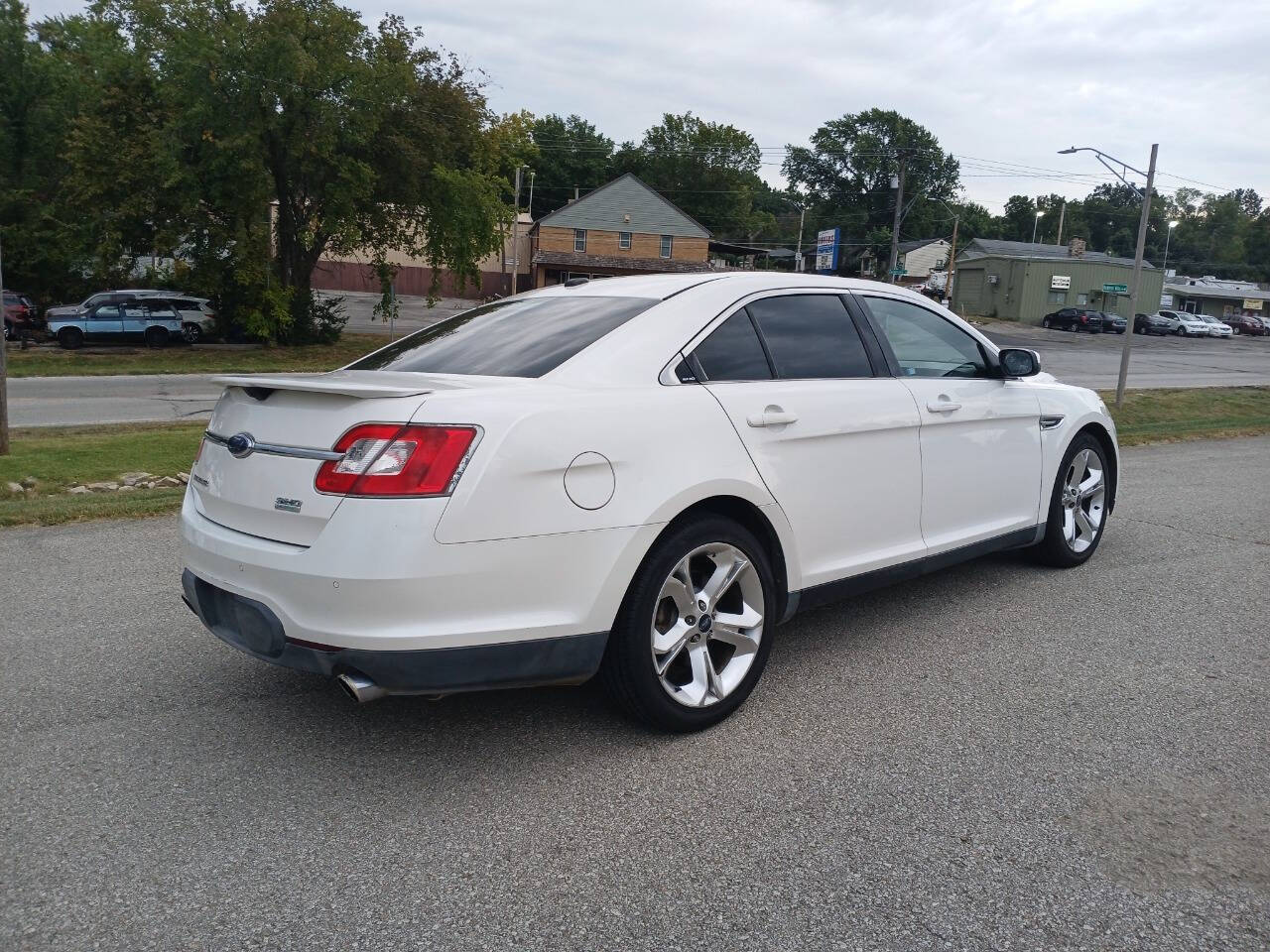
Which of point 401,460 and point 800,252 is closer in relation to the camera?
point 401,460

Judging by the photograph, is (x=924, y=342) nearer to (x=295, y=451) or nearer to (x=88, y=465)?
(x=295, y=451)

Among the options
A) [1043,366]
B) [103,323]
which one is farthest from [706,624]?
[103,323]

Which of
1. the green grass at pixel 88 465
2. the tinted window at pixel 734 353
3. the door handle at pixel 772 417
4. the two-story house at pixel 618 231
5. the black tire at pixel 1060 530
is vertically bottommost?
the green grass at pixel 88 465

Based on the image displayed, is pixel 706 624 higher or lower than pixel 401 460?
lower

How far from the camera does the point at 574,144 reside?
96.0 meters

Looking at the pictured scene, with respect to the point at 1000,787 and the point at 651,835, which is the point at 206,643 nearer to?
the point at 651,835

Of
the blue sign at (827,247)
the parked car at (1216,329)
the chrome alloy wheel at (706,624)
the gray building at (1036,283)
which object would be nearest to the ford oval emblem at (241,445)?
the chrome alloy wheel at (706,624)

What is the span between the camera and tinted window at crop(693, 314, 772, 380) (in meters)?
3.89

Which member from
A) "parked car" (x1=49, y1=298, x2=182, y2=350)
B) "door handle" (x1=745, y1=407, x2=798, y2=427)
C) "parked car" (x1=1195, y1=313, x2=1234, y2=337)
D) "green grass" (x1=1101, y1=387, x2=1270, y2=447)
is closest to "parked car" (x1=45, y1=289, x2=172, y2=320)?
"parked car" (x1=49, y1=298, x2=182, y2=350)

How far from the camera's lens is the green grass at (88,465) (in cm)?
733

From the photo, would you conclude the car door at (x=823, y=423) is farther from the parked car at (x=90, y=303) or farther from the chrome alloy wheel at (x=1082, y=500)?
the parked car at (x=90, y=303)

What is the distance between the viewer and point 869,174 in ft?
345

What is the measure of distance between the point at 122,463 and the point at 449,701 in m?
7.72

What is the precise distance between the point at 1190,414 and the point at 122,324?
2772 centimetres
